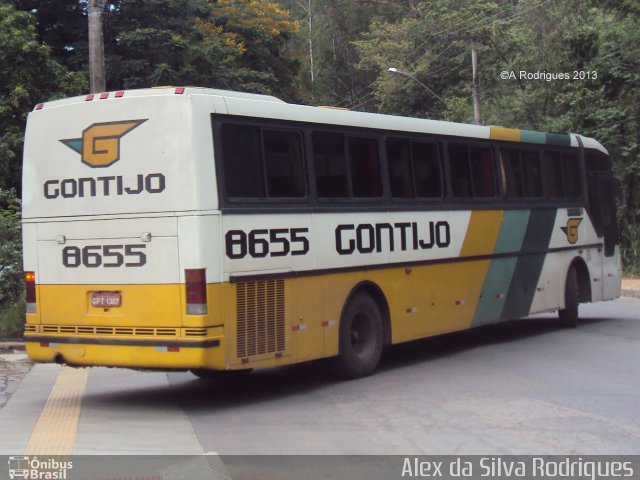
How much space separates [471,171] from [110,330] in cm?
644

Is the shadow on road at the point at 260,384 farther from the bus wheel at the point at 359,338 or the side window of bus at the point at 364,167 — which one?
the side window of bus at the point at 364,167

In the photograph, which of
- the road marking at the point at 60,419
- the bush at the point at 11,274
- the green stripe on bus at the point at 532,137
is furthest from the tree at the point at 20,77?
the green stripe on bus at the point at 532,137

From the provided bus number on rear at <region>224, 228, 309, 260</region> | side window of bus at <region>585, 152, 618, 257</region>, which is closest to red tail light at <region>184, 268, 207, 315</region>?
bus number on rear at <region>224, 228, 309, 260</region>

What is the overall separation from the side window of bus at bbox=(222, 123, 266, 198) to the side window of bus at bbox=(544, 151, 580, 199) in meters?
7.21

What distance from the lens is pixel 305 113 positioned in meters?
11.0

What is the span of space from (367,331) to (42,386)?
13.5ft

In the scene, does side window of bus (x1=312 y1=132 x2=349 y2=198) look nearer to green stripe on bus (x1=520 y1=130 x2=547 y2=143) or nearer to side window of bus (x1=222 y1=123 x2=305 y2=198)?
side window of bus (x1=222 y1=123 x2=305 y2=198)

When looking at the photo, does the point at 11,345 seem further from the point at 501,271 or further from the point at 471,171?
the point at 501,271

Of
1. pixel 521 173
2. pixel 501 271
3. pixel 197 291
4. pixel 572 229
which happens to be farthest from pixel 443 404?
pixel 572 229

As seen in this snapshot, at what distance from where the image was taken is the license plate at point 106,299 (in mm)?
9812

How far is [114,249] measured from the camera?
9.87m

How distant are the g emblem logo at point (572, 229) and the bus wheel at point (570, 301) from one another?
1.69ft

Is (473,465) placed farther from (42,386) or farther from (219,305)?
(42,386)

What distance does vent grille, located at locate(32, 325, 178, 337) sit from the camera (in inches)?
373
